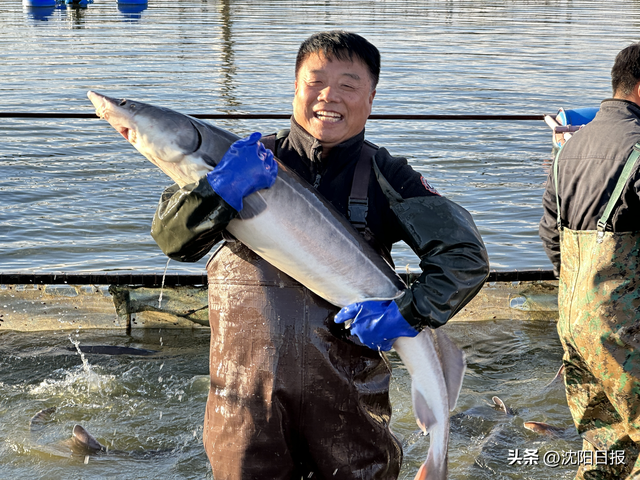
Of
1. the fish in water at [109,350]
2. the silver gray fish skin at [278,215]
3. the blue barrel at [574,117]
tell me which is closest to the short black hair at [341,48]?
the silver gray fish skin at [278,215]

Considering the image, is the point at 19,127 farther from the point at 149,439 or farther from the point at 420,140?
the point at 149,439

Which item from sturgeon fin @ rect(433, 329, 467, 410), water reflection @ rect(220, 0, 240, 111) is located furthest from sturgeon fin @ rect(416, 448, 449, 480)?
water reflection @ rect(220, 0, 240, 111)

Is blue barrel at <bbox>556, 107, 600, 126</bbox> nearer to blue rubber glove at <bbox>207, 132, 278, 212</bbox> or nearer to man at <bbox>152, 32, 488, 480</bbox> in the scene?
man at <bbox>152, 32, 488, 480</bbox>

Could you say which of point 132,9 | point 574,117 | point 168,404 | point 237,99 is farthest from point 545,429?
point 132,9

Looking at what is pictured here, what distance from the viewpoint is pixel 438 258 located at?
8.69ft

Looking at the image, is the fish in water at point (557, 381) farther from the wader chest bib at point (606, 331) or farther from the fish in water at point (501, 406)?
the wader chest bib at point (606, 331)

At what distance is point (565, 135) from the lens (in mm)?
9328

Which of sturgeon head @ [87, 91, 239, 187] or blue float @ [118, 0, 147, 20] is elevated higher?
blue float @ [118, 0, 147, 20]

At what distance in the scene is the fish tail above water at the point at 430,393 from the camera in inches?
114

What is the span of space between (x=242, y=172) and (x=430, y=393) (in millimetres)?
1183

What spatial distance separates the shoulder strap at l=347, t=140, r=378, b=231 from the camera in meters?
2.83

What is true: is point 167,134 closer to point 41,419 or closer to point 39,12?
point 41,419

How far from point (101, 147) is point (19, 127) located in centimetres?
269

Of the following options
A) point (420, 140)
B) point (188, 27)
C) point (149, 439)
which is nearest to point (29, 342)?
point (149, 439)
